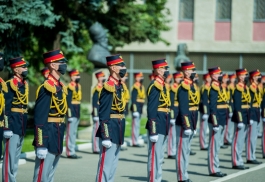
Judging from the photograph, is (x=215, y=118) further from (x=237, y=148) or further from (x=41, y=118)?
(x=41, y=118)

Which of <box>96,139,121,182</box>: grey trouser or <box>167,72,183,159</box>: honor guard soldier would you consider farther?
<box>167,72,183,159</box>: honor guard soldier

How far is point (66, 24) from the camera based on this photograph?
23.3 metres

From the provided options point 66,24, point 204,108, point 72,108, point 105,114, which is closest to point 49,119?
point 105,114

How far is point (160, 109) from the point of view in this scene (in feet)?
39.5

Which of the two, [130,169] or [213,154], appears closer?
[213,154]

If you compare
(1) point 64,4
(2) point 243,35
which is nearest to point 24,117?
(1) point 64,4

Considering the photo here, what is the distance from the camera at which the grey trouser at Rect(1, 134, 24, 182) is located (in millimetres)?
11312

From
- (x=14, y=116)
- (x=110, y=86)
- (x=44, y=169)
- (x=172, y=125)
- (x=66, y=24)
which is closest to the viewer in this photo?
(x=44, y=169)

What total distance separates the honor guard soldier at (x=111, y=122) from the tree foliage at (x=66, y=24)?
27.8 ft

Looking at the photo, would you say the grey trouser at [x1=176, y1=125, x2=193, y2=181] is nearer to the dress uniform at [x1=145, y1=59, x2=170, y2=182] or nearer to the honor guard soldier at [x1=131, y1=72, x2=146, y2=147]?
the dress uniform at [x1=145, y1=59, x2=170, y2=182]

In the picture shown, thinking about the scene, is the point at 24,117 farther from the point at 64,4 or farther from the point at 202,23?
the point at 202,23

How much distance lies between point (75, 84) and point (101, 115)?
799 centimetres

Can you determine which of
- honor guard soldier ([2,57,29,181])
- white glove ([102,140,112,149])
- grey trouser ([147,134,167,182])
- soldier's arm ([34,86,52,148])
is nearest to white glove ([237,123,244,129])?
grey trouser ([147,134,167,182])

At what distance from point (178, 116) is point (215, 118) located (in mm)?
1183
